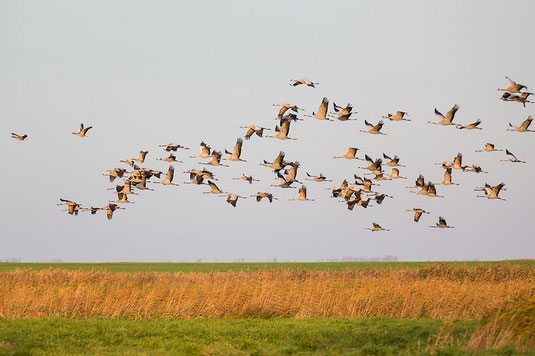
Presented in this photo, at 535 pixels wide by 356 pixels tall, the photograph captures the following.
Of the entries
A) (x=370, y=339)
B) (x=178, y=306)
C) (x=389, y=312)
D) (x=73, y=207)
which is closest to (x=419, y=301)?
(x=389, y=312)

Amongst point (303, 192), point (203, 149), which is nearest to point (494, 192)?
point (303, 192)

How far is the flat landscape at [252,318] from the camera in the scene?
20.0 m

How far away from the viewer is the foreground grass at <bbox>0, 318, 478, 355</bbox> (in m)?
19.8

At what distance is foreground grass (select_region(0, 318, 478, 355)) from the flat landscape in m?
0.04

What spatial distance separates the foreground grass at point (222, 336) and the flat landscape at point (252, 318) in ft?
0.13

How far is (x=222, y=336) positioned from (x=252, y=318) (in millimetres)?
5553

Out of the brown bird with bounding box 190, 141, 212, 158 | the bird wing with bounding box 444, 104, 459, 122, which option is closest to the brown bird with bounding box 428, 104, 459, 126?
the bird wing with bounding box 444, 104, 459, 122

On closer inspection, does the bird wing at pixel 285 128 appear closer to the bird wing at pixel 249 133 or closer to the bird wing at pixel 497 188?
the bird wing at pixel 249 133

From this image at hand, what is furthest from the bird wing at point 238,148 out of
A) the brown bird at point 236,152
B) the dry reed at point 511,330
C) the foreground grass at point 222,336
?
the dry reed at point 511,330

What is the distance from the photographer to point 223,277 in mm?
39875

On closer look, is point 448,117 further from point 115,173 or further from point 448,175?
point 115,173

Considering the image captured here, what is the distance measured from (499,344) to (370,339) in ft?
17.1

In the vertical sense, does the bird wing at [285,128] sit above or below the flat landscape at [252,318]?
above

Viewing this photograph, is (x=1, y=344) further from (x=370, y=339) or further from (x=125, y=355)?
(x=370, y=339)
